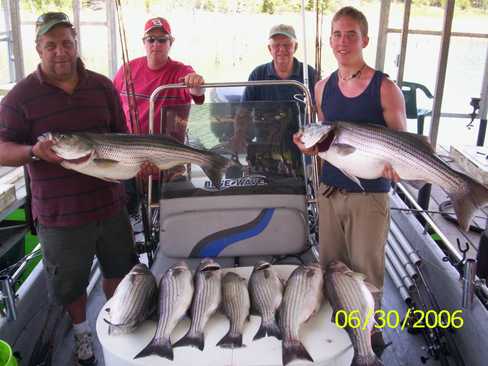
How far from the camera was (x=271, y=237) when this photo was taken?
2.97 m

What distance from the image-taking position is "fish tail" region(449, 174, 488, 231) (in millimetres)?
2150

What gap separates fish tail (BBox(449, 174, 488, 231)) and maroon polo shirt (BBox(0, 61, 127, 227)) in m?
1.94

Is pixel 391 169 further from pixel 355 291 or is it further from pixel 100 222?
pixel 100 222

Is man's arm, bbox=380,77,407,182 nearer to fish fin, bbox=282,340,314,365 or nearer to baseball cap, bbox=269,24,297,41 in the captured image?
fish fin, bbox=282,340,314,365

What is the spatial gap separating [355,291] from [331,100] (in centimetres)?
107

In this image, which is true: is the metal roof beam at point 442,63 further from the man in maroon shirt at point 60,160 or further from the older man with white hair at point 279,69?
the man in maroon shirt at point 60,160

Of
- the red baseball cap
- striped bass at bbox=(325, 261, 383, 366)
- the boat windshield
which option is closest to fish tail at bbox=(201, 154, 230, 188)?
the boat windshield

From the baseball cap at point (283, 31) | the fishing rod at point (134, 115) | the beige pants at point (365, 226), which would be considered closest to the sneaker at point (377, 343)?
the beige pants at point (365, 226)

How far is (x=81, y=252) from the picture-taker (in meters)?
2.83

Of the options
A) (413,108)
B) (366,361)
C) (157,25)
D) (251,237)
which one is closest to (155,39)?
(157,25)

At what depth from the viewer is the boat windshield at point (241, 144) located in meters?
3.05

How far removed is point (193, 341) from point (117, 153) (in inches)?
42.5

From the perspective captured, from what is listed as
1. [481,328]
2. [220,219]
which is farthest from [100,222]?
[481,328]

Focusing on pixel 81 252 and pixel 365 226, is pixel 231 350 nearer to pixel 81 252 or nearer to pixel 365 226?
pixel 365 226
